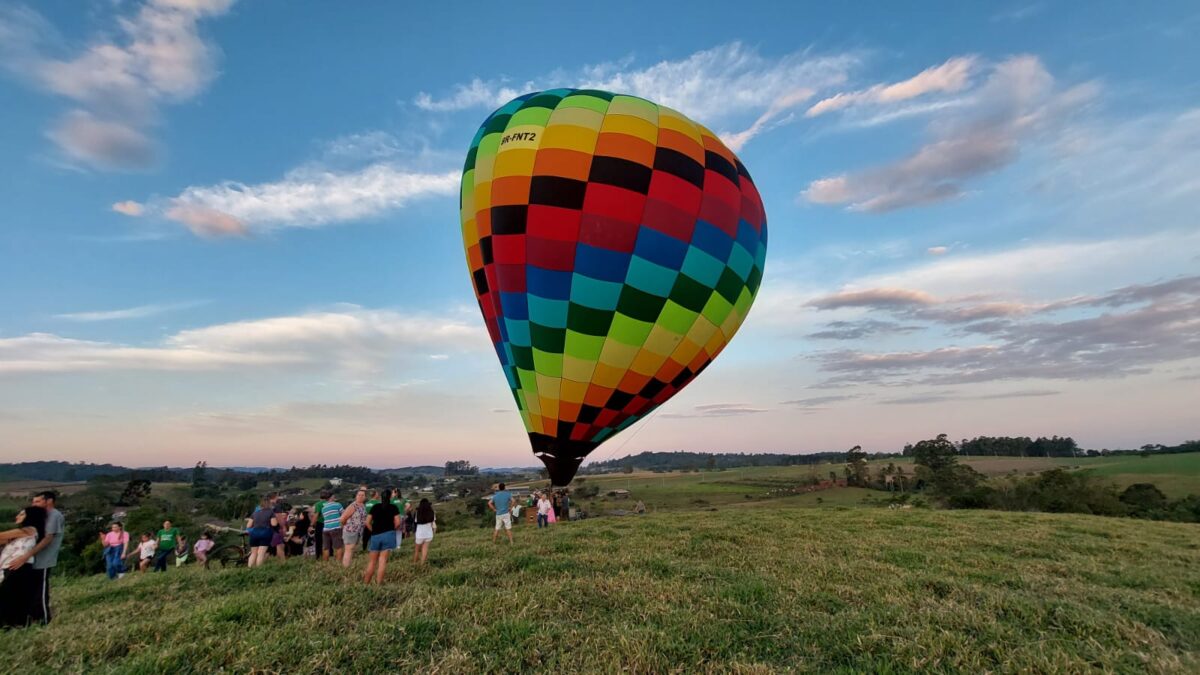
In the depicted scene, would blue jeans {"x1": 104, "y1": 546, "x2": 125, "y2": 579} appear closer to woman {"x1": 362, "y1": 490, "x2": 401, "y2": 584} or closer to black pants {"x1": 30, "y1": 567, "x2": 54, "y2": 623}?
black pants {"x1": 30, "y1": 567, "x2": 54, "y2": 623}

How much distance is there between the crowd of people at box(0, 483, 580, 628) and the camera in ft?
22.8

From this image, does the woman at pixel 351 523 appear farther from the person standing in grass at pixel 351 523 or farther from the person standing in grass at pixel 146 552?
the person standing in grass at pixel 146 552

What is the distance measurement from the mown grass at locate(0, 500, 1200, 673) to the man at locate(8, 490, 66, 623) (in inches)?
11.5

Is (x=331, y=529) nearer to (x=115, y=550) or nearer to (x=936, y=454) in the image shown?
(x=115, y=550)

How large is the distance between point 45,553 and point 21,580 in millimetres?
356

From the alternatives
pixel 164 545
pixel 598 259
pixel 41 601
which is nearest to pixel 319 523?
pixel 164 545

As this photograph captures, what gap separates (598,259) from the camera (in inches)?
484

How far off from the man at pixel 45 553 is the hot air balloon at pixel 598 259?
26.9 feet

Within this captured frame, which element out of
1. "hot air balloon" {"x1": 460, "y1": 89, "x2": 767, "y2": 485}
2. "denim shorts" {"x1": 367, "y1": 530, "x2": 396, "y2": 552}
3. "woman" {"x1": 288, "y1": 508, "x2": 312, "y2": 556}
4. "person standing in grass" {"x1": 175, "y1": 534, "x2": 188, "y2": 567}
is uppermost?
"hot air balloon" {"x1": 460, "y1": 89, "x2": 767, "y2": 485}

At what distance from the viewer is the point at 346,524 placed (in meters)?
10.6

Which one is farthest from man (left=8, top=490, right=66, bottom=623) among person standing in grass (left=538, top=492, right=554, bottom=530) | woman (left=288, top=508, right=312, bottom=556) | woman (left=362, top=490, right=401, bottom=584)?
person standing in grass (left=538, top=492, right=554, bottom=530)

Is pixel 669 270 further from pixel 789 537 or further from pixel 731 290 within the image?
pixel 789 537

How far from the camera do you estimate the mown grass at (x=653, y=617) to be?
4801mm

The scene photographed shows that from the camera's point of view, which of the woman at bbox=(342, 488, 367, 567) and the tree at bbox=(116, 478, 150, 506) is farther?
the tree at bbox=(116, 478, 150, 506)
